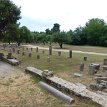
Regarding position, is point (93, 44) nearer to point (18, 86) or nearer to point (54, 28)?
point (54, 28)

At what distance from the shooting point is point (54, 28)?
126562mm

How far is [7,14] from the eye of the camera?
106ft

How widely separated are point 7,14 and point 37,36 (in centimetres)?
7616

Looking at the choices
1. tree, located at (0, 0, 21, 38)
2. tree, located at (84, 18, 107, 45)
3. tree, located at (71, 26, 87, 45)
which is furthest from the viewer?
tree, located at (84, 18, 107, 45)

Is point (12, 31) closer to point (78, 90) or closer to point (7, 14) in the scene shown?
point (7, 14)

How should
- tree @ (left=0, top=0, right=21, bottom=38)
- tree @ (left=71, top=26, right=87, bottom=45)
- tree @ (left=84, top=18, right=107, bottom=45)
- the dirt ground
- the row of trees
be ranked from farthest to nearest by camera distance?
tree @ (left=84, top=18, right=107, bottom=45)
tree @ (left=71, top=26, right=87, bottom=45)
the row of trees
tree @ (left=0, top=0, right=21, bottom=38)
the dirt ground

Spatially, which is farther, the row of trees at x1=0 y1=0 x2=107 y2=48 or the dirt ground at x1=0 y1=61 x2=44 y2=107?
the row of trees at x1=0 y1=0 x2=107 y2=48

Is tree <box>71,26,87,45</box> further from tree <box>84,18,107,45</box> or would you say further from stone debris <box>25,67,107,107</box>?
stone debris <box>25,67,107,107</box>

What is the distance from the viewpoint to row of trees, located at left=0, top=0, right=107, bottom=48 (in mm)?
33188

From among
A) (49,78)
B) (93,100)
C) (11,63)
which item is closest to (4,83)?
(49,78)

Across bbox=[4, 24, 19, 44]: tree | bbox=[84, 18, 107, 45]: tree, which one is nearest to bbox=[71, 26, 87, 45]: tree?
bbox=[84, 18, 107, 45]: tree

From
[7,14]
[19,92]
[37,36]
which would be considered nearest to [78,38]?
[37,36]

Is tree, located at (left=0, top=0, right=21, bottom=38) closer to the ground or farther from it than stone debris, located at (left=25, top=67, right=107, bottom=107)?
farther from it

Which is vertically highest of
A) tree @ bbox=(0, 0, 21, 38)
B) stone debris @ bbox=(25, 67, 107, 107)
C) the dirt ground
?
tree @ bbox=(0, 0, 21, 38)
